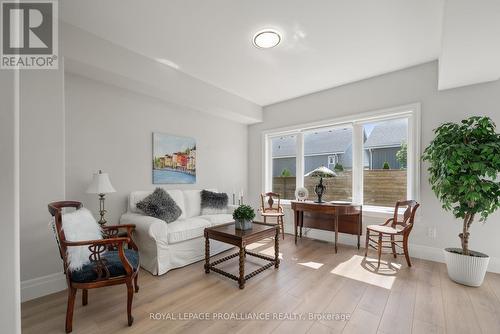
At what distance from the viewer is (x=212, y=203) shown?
3.76m

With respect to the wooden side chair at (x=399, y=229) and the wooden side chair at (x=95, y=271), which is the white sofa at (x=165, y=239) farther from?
the wooden side chair at (x=399, y=229)

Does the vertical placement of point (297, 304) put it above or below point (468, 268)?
below

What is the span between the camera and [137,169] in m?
3.33

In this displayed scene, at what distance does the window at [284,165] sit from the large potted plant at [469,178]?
2.49m

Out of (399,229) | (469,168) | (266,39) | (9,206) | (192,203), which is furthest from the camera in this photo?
(192,203)

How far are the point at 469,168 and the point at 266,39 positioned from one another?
2.54m

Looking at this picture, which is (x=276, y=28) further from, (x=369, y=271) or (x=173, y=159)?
(x=369, y=271)

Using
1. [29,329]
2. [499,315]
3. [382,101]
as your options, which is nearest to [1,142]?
[29,329]

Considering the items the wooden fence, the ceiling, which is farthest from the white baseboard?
the wooden fence

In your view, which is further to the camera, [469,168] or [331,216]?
[331,216]

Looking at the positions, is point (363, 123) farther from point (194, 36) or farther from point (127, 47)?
point (127, 47)

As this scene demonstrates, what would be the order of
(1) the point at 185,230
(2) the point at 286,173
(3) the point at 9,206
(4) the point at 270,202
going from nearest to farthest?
(3) the point at 9,206 < (1) the point at 185,230 < (4) the point at 270,202 < (2) the point at 286,173

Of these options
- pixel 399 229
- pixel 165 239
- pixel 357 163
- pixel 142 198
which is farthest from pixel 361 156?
pixel 142 198

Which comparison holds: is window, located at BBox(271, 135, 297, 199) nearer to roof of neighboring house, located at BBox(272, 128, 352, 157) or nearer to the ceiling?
roof of neighboring house, located at BBox(272, 128, 352, 157)
